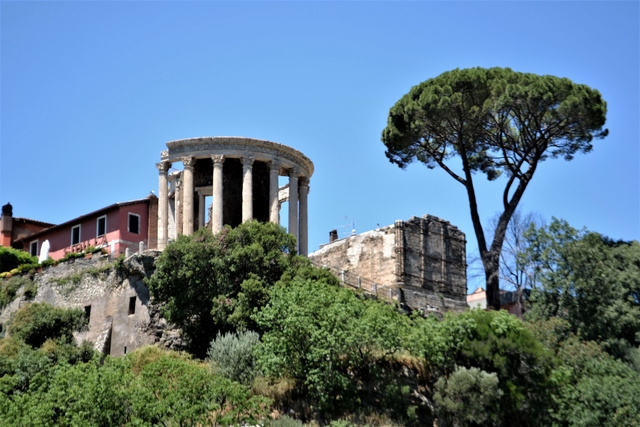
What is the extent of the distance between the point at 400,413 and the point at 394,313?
14.1 feet

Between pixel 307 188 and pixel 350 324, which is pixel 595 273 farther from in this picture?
pixel 307 188

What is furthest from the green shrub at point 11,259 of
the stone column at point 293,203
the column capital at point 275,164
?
the stone column at point 293,203

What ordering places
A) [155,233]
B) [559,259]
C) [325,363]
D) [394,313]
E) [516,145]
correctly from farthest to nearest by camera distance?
[155,233], [516,145], [559,259], [394,313], [325,363]

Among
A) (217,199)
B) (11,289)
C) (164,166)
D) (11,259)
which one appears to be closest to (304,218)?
(217,199)

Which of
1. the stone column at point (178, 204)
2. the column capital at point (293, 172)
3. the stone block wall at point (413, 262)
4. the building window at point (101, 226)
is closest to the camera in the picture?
the stone block wall at point (413, 262)

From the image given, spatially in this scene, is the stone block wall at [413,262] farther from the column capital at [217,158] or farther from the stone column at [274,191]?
the column capital at [217,158]

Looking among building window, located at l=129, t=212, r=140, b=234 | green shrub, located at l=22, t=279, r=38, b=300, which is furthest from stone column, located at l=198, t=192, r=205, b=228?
green shrub, located at l=22, t=279, r=38, b=300

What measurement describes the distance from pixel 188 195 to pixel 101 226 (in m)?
5.58

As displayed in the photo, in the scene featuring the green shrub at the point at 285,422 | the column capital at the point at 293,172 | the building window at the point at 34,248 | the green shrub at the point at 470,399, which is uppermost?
the column capital at the point at 293,172

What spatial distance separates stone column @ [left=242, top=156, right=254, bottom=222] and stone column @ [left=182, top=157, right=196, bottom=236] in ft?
7.31

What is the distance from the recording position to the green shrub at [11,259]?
49062mm

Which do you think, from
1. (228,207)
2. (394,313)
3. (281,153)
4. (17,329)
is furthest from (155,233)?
(394,313)

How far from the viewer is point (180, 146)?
150 feet

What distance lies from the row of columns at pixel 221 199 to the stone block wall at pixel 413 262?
2486 millimetres
